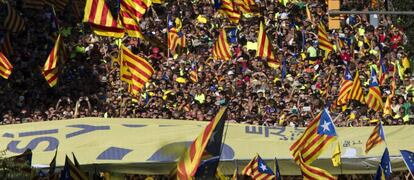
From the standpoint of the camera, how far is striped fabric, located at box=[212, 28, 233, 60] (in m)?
33.3

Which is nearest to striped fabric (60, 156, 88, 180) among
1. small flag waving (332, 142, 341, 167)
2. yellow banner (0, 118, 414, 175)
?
yellow banner (0, 118, 414, 175)

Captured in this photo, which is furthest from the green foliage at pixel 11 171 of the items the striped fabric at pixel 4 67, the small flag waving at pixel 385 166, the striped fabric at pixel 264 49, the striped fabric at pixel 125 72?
the striped fabric at pixel 264 49

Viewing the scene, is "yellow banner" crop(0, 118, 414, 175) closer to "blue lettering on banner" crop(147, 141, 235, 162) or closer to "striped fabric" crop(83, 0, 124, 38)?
"blue lettering on banner" crop(147, 141, 235, 162)

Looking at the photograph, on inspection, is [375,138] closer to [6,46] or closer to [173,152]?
[173,152]

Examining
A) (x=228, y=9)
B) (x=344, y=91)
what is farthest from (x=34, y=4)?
(x=344, y=91)

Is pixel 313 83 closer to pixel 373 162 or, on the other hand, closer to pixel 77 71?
pixel 77 71

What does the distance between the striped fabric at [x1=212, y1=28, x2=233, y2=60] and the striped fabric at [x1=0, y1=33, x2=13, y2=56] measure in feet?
15.9

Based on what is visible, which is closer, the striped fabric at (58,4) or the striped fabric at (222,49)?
the striped fabric at (222,49)

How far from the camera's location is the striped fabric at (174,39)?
113ft

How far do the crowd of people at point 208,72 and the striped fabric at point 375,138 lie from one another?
19.3 ft

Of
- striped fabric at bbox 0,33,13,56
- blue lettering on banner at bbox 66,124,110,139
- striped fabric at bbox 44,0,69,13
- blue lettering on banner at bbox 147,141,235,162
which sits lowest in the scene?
blue lettering on banner at bbox 147,141,235,162

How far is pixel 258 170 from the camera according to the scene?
829 inches

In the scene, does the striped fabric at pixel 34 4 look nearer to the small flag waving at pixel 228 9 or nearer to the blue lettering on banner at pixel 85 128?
the small flag waving at pixel 228 9

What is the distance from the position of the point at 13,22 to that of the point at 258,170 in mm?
14510
